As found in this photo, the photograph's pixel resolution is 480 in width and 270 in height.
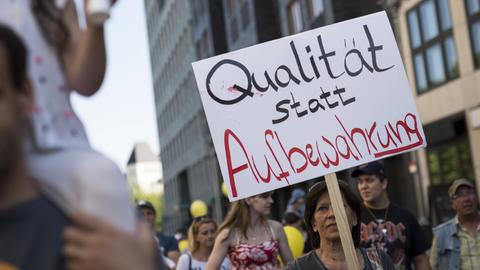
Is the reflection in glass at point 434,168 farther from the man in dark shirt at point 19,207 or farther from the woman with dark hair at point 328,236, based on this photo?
the man in dark shirt at point 19,207

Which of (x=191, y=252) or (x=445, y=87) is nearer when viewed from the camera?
(x=191, y=252)

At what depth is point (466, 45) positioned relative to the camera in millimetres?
20688

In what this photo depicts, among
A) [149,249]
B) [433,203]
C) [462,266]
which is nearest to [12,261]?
[149,249]

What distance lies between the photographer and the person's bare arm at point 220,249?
685 centimetres

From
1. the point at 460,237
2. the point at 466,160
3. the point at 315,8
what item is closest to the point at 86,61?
the point at 460,237

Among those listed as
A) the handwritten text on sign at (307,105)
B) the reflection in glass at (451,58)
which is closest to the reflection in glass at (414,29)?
the reflection in glass at (451,58)

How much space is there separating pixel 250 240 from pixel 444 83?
16.0 m

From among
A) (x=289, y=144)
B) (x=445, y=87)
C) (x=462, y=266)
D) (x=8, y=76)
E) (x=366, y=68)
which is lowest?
(x=462, y=266)

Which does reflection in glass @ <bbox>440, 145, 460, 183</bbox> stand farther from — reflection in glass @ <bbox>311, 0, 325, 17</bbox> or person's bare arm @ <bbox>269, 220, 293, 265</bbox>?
person's bare arm @ <bbox>269, 220, 293, 265</bbox>

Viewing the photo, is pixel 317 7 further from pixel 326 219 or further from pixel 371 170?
pixel 326 219

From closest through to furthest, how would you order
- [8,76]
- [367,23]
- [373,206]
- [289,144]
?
[8,76]
[289,144]
[367,23]
[373,206]

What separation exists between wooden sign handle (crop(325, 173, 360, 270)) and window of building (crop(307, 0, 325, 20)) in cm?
2105

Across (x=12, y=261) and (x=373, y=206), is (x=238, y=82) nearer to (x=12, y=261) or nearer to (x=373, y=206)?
(x=373, y=206)

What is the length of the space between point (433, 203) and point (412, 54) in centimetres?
641
